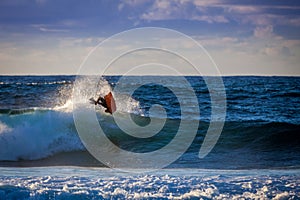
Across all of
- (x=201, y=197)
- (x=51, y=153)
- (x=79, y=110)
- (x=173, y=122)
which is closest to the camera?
(x=201, y=197)

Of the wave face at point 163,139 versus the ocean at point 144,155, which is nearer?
the ocean at point 144,155

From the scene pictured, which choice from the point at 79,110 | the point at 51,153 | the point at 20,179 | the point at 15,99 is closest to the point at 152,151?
the point at 51,153

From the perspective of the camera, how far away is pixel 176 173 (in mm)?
11516

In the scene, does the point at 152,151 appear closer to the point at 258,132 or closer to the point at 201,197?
the point at 258,132

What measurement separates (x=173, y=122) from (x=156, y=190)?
40.2 feet

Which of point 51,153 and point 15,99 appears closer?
point 51,153

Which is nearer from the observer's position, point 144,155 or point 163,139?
point 144,155

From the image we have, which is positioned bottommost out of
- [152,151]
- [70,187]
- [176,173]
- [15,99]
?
[70,187]

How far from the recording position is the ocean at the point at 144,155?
31.4 ft

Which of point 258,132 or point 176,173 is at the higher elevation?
point 258,132

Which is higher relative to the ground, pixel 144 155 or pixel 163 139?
pixel 163 139

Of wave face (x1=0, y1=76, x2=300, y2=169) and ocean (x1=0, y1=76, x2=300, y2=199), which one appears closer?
ocean (x1=0, y1=76, x2=300, y2=199)

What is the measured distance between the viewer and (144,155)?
15469mm

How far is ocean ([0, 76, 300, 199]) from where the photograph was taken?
9.56m
